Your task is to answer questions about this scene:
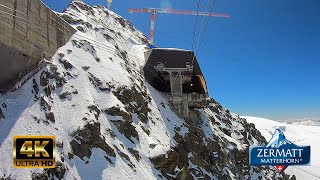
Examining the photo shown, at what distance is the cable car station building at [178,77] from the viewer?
53969 mm

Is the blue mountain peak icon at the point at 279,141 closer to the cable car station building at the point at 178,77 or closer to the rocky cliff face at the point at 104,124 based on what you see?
the rocky cliff face at the point at 104,124

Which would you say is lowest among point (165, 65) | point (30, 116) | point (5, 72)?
point (30, 116)

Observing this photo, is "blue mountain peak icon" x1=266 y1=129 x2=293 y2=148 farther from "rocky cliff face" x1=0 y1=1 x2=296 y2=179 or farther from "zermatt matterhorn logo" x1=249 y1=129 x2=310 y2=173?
"rocky cliff face" x1=0 y1=1 x2=296 y2=179

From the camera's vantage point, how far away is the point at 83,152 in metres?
26.8

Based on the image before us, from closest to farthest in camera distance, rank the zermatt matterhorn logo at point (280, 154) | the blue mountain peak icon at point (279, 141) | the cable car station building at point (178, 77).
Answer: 1. the zermatt matterhorn logo at point (280, 154)
2. the blue mountain peak icon at point (279, 141)
3. the cable car station building at point (178, 77)

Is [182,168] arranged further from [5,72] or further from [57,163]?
[5,72]

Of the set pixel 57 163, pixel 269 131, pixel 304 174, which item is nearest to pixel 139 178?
pixel 57 163

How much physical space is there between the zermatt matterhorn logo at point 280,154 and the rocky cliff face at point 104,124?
15.3 m

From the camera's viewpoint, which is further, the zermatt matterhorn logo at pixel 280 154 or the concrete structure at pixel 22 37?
the concrete structure at pixel 22 37

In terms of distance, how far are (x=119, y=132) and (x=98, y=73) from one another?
9268 mm

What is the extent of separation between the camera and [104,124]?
3234cm

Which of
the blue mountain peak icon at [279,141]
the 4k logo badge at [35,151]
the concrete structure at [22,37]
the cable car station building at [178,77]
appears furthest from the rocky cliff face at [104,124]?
the blue mountain peak icon at [279,141]

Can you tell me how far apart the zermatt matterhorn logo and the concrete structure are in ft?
75.0

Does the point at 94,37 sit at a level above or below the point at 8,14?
above
